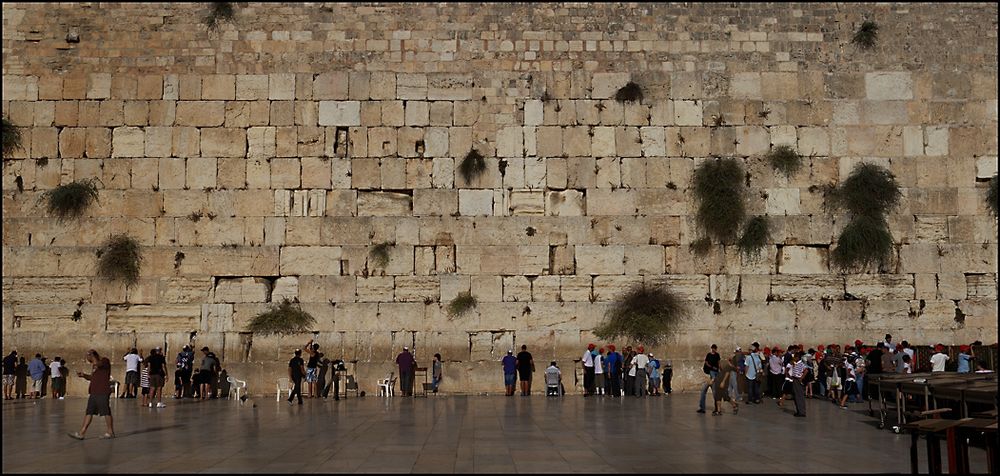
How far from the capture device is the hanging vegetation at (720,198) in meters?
18.8

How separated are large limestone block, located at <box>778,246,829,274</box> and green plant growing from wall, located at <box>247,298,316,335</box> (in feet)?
31.0

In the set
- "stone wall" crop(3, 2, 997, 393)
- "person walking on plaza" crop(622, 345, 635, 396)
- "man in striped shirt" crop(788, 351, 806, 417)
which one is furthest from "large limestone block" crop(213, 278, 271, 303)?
"man in striped shirt" crop(788, 351, 806, 417)

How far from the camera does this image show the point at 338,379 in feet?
59.0

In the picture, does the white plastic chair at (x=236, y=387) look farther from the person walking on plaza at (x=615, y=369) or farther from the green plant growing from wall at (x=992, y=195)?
the green plant growing from wall at (x=992, y=195)

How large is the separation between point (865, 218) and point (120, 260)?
14727 mm

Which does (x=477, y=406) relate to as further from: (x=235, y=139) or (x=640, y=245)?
(x=235, y=139)

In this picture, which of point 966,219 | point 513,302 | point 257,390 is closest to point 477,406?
point 513,302

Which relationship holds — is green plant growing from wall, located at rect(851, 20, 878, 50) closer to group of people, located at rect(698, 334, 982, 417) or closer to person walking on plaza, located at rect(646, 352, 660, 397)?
group of people, located at rect(698, 334, 982, 417)

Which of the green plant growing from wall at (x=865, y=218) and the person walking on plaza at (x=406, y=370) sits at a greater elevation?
the green plant growing from wall at (x=865, y=218)

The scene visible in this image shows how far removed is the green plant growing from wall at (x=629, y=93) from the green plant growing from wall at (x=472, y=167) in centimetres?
308

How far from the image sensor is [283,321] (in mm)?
18359

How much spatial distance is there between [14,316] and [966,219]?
19.1 m

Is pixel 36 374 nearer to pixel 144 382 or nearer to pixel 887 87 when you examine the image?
pixel 144 382

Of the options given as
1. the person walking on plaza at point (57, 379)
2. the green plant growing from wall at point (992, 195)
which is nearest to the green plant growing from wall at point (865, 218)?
the green plant growing from wall at point (992, 195)
